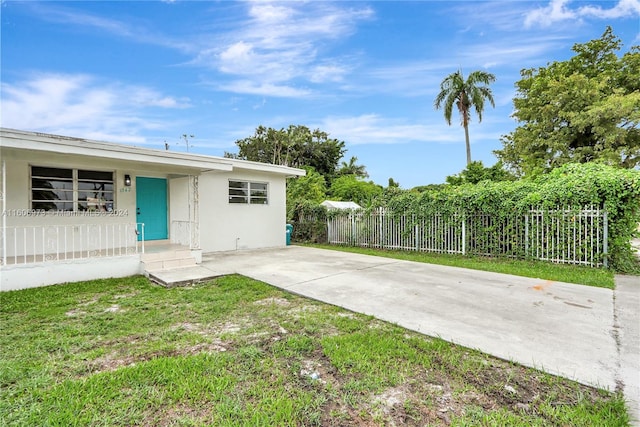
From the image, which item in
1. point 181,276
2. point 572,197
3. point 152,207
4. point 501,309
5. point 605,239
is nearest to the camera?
point 501,309

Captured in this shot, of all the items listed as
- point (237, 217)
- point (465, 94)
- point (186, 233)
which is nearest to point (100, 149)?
point (186, 233)

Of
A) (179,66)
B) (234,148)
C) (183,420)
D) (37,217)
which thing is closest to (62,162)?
(37,217)

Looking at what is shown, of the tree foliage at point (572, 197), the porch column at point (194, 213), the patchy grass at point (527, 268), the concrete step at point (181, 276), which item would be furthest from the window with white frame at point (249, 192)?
the tree foliage at point (572, 197)

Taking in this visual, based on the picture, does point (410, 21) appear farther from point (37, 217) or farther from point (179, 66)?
point (37, 217)

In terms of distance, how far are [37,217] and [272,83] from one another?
33.1ft

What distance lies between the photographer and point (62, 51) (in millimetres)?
8859

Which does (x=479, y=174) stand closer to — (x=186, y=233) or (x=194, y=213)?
(x=194, y=213)

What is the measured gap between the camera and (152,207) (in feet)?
29.2

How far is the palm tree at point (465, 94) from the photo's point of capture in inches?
821

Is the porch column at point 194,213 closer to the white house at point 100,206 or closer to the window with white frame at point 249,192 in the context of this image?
the white house at point 100,206

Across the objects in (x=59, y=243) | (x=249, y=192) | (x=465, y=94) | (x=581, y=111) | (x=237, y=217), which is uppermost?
(x=465, y=94)

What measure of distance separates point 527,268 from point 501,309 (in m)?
3.98

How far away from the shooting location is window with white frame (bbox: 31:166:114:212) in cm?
700

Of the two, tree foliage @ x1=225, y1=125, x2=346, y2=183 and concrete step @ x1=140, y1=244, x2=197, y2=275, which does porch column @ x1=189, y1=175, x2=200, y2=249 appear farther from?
tree foliage @ x1=225, y1=125, x2=346, y2=183
